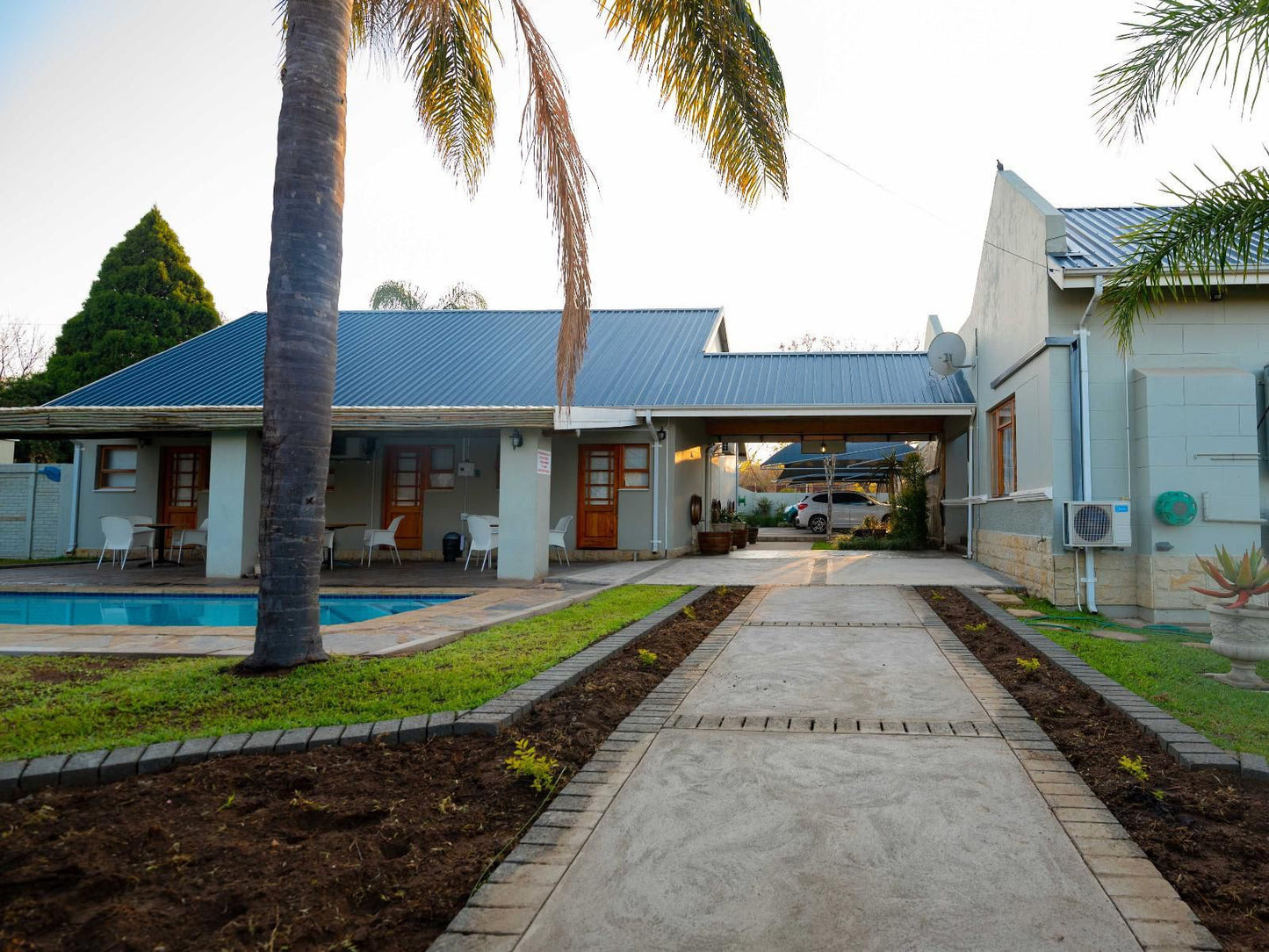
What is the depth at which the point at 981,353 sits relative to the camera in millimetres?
14000

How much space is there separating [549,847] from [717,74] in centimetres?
585

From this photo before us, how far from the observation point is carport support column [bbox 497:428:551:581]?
1162 centimetres

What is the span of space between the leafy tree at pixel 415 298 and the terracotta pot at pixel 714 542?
16905 mm

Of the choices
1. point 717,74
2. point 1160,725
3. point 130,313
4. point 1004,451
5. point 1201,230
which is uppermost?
point 130,313

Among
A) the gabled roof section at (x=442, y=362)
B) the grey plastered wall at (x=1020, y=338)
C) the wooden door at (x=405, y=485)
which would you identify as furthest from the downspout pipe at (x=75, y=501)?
the grey plastered wall at (x=1020, y=338)

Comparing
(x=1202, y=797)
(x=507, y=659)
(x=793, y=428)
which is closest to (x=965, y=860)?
(x=1202, y=797)

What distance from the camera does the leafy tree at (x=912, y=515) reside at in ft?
62.8

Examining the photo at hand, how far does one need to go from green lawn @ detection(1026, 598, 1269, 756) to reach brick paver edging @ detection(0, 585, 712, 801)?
340cm

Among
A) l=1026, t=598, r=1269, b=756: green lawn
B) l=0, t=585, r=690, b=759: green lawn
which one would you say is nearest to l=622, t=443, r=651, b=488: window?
l=1026, t=598, r=1269, b=756: green lawn

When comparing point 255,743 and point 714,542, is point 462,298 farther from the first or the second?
point 255,743

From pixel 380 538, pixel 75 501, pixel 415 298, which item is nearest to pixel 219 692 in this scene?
pixel 380 538

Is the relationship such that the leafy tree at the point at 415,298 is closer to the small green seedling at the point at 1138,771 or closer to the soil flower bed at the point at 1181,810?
the soil flower bed at the point at 1181,810

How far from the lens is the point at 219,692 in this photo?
4559 millimetres

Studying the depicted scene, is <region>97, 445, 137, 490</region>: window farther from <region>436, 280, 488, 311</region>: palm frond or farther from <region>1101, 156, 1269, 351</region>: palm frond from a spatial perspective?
<region>436, 280, 488, 311</region>: palm frond
